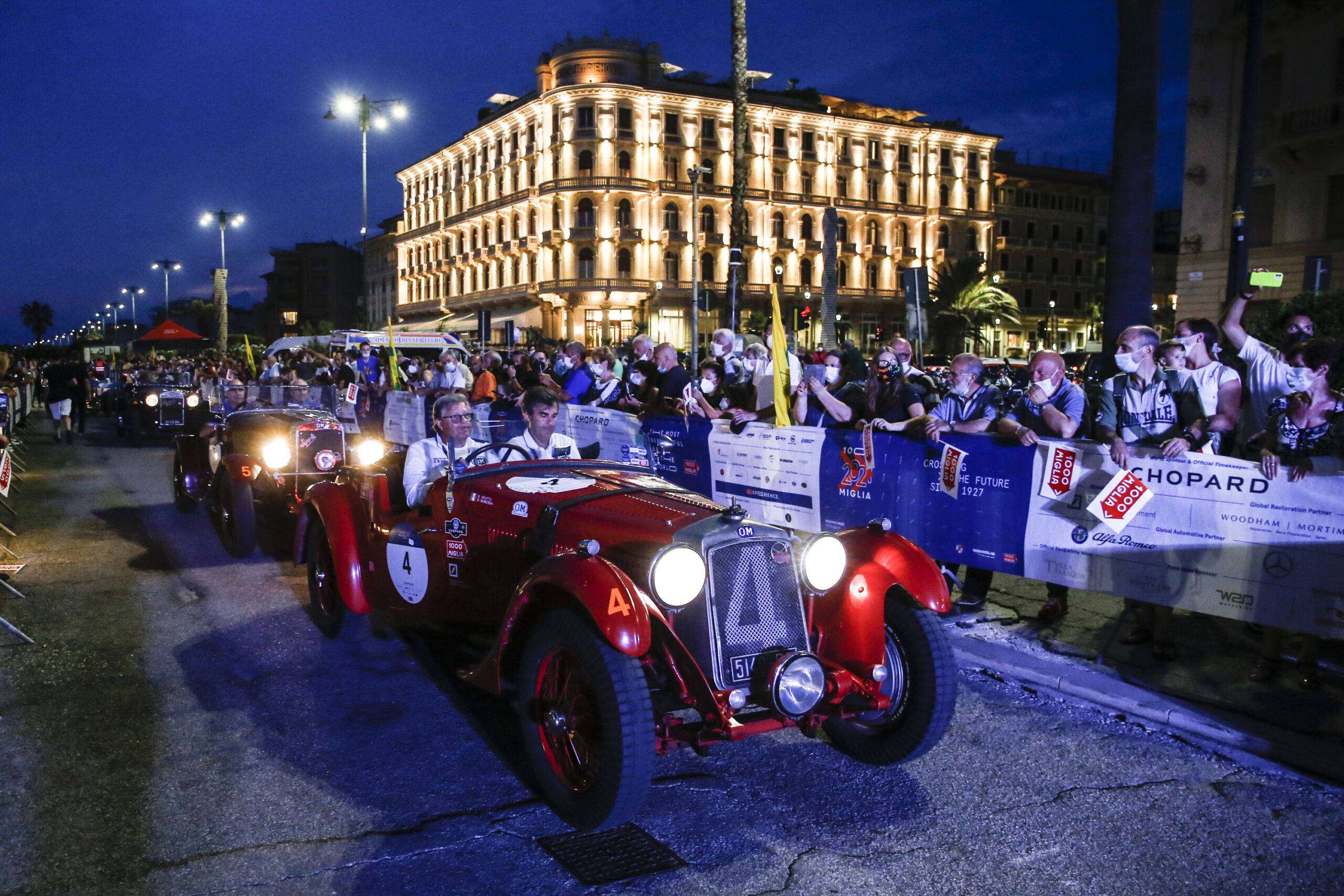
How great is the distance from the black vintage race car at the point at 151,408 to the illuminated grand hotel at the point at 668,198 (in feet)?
97.6

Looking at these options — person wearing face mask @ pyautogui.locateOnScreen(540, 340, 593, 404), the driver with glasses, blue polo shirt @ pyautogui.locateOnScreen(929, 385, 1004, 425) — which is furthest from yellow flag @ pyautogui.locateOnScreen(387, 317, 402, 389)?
blue polo shirt @ pyautogui.locateOnScreen(929, 385, 1004, 425)

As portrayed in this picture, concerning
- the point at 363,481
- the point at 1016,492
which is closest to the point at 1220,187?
the point at 1016,492

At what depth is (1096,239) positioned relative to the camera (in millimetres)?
75312

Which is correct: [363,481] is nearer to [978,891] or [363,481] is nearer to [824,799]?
[824,799]

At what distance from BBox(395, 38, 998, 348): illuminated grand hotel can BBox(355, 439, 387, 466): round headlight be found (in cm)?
4578

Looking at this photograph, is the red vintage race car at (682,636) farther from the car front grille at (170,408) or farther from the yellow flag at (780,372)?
the car front grille at (170,408)

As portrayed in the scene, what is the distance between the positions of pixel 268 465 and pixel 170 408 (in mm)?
15315

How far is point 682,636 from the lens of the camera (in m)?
3.88

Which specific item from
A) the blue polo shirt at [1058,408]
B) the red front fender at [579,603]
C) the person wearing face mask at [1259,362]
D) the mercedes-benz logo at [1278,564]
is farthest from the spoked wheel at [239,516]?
the person wearing face mask at [1259,362]

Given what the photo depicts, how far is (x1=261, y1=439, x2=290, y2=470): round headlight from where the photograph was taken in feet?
29.6

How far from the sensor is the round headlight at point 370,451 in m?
7.59

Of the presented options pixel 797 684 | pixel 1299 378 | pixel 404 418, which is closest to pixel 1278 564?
pixel 1299 378

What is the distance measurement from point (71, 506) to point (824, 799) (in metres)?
11.0

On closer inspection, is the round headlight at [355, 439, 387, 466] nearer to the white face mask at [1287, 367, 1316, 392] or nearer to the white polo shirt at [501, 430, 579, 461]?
the white polo shirt at [501, 430, 579, 461]
